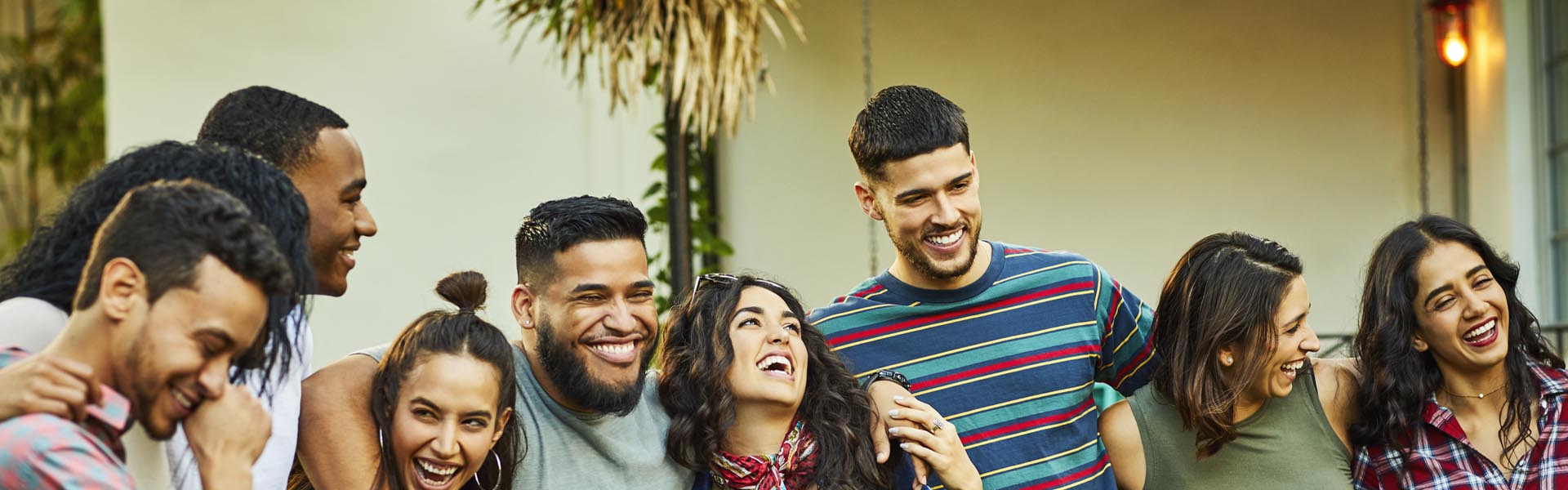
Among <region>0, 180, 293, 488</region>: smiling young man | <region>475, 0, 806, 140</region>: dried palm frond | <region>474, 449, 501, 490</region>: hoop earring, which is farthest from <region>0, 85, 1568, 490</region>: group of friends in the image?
<region>475, 0, 806, 140</region>: dried palm frond

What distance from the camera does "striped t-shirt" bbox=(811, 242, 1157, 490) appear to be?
2988 millimetres

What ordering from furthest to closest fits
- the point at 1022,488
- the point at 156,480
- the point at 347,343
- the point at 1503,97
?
the point at 347,343 → the point at 1503,97 → the point at 1022,488 → the point at 156,480

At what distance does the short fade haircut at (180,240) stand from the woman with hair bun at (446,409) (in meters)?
0.70

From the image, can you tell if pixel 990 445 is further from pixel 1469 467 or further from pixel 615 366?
pixel 1469 467

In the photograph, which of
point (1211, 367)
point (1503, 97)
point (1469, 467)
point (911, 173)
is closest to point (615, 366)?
point (911, 173)

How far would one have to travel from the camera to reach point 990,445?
118 inches

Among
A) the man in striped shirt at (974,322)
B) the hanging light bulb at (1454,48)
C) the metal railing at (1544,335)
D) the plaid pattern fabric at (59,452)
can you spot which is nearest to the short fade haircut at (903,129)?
the man in striped shirt at (974,322)

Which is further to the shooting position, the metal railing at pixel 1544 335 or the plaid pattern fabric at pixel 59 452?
the metal railing at pixel 1544 335

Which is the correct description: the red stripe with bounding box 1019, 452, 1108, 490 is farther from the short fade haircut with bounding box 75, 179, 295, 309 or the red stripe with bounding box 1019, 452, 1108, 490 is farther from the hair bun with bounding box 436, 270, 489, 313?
the short fade haircut with bounding box 75, 179, 295, 309

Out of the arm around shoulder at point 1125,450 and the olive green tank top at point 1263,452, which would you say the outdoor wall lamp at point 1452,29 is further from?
the arm around shoulder at point 1125,450

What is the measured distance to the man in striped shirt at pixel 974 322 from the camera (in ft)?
9.82

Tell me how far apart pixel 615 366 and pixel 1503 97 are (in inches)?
207

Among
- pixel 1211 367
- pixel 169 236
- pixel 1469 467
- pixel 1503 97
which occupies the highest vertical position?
pixel 1503 97

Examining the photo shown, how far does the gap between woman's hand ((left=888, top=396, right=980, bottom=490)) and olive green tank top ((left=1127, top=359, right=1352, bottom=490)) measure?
525 mm
